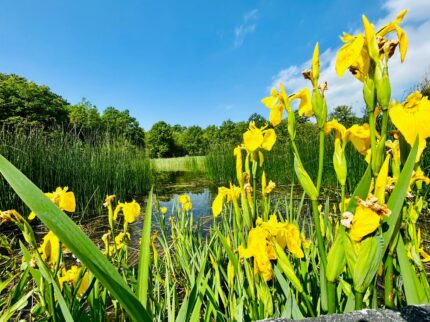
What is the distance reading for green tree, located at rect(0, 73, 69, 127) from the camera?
2308 cm

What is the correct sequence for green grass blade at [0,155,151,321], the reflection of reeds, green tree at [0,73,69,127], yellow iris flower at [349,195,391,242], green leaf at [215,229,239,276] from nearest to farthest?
green grass blade at [0,155,151,321]
yellow iris flower at [349,195,391,242]
green leaf at [215,229,239,276]
the reflection of reeds
green tree at [0,73,69,127]

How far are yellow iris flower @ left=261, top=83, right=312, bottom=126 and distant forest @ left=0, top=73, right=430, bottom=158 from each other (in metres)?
5.28

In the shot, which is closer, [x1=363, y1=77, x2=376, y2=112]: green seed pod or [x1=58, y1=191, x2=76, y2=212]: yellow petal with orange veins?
[x1=363, y1=77, x2=376, y2=112]: green seed pod

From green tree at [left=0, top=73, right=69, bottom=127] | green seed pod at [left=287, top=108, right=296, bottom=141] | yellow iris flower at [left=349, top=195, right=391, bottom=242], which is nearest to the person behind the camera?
yellow iris flower at [left=349, top=195, right=391, bottom=242]

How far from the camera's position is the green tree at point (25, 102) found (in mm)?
23078

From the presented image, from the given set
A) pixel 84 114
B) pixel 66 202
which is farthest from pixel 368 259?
pixel 84 114

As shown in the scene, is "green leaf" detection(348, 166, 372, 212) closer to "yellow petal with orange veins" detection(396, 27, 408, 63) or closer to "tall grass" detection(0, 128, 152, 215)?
"yellow petal with orange veins" detection(396, 27, 408, 63)

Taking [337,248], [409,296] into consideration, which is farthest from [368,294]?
[337,248]

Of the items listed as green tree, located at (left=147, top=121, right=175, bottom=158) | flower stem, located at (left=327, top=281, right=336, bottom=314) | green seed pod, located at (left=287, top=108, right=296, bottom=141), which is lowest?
flower stem, located at (left=327, top=281, right=336, bottom=314)

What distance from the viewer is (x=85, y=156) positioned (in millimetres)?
5793

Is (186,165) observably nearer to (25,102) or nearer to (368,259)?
(25,102)

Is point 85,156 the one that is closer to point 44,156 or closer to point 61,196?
point 44,156

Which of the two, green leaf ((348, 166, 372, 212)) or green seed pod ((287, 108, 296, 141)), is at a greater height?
green seed pod ((287, 108, 296, 141))

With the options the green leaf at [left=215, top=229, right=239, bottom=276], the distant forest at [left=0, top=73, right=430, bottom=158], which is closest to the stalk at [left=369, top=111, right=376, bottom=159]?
the green leaf at [left=215, top=229, right=239, bottom=276]
